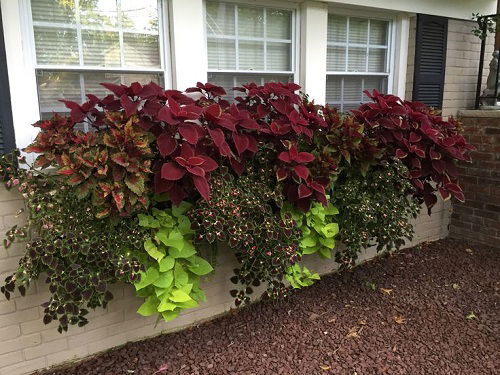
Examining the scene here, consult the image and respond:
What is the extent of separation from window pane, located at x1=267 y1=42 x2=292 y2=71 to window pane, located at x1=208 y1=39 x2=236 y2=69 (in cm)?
31

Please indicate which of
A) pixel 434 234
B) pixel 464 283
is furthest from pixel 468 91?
pixel 464 283

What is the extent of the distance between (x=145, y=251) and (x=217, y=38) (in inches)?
60.8

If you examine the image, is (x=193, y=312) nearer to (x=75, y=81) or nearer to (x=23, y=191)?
(x=23, y=191)

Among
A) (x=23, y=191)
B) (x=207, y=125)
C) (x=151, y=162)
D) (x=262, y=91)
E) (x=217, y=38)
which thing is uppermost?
(x=217, y=38)

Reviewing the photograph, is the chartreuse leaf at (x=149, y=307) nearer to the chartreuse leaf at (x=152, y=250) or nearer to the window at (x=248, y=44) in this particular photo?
the chartreuse leaf at (x=152, y=250)

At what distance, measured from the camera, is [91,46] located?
93.0 inches

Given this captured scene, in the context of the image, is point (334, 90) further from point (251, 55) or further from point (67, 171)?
point (67, 171)

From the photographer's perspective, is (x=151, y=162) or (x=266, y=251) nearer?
(x=151, y=162)

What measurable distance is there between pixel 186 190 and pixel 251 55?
4.28 ft

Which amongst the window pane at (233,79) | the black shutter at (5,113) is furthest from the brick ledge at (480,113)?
the black shutter at (5,113)

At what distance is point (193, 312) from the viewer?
265 centimetres

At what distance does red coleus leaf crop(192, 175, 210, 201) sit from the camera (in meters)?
1.88

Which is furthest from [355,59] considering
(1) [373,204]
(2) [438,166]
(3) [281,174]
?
(3) [281,174]

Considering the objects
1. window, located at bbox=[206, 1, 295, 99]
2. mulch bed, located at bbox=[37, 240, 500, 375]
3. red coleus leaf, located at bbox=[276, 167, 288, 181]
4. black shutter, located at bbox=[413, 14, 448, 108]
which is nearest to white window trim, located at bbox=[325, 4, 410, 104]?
black shutter, located at bbox=[413, 14, 448, 108]
